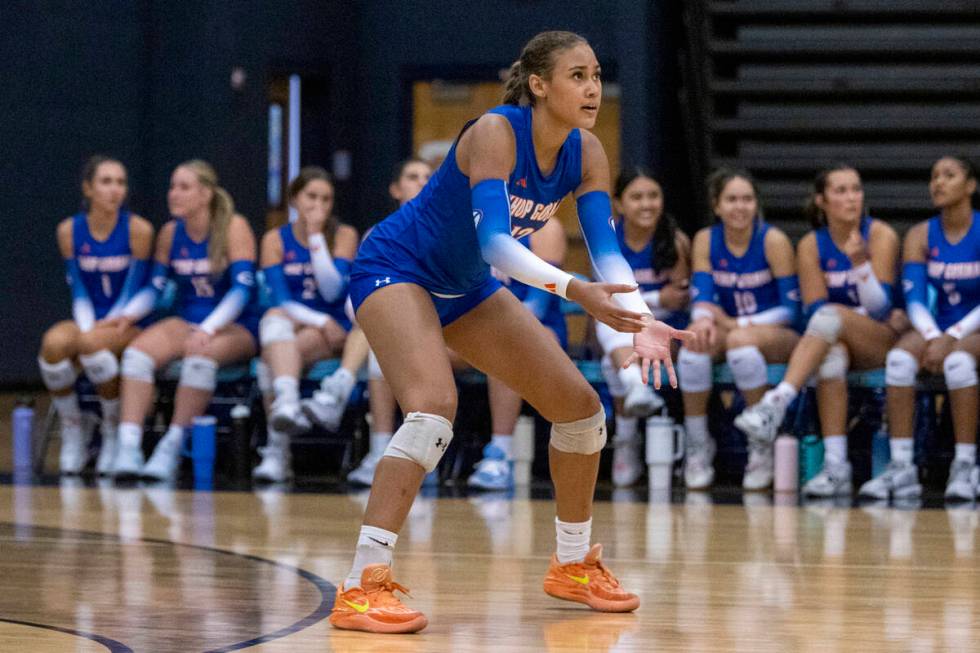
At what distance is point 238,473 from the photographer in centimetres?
684

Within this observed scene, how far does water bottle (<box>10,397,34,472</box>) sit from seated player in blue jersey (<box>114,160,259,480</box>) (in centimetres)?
50

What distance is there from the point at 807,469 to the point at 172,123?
5128mm

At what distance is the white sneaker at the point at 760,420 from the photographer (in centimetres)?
610

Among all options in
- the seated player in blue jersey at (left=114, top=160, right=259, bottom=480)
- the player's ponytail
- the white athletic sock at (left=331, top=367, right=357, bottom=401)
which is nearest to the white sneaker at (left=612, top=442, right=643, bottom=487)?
the white athletic sock at (left=331, top=367, right=357, bottom=401)

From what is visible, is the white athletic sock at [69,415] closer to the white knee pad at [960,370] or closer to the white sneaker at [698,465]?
the white sneaker at [698,465]

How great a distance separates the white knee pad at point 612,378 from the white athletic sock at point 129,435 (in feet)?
6.56

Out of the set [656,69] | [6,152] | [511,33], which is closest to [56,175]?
[6,152]

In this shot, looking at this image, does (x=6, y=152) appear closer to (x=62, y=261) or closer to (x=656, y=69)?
(x=62, y=261)

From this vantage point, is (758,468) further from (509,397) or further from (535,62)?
(535,62)

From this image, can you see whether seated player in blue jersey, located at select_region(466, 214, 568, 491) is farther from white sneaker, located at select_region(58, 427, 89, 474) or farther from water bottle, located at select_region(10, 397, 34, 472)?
water bottle, located at select_region(10, 397, 34, 472)

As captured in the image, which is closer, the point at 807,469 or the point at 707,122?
the point at 807,469

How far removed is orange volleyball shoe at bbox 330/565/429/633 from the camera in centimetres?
324

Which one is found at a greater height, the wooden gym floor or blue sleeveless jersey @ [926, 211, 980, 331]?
blue sleeveless jersey @ [926, 211, 980, 331]

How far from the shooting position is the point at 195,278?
696 centimetres
